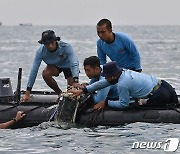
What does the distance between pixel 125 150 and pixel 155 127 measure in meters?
1.83

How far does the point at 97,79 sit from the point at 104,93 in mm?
341

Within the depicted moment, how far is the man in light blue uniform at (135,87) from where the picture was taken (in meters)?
12.3

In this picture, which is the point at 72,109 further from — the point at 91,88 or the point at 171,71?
the point at 171,71

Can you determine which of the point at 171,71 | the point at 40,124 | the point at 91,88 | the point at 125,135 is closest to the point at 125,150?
the point at 125,135

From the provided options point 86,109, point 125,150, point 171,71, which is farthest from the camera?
point 171,71

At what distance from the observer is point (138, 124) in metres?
13.0

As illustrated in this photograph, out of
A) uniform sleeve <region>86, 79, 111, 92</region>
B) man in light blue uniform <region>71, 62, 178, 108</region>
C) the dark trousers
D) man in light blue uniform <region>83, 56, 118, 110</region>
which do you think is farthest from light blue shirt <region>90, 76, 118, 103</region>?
the dark trousers

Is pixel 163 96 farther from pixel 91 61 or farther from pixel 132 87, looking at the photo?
pixel 91 61

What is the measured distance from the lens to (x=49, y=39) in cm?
1342

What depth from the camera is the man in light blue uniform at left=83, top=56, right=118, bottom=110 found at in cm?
1247

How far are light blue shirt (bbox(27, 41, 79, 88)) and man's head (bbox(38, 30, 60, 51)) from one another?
0.29m

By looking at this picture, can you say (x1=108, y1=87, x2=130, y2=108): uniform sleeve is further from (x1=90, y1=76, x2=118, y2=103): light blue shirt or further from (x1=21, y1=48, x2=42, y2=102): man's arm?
Result: (x1=21, y1=48, x2=42, y2=102): man's arm

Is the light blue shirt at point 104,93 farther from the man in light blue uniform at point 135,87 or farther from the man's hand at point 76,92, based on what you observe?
the man's hand at point 76,92

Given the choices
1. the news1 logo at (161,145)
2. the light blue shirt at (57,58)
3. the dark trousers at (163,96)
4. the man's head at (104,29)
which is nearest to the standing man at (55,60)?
the light blue shirt at (57,58)
